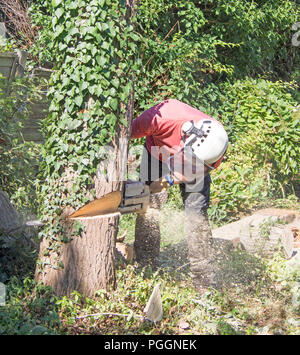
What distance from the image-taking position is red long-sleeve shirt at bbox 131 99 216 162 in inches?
181

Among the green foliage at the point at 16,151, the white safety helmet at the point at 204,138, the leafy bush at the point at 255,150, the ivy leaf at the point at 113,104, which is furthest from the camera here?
the leafy bush at the point at 255,150

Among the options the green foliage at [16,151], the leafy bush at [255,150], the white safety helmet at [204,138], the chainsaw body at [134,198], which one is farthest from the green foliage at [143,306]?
the leafy bush at [255,150]

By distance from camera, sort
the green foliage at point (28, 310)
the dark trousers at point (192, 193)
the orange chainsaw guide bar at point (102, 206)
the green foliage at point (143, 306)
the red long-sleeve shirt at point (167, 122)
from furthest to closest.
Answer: the dark trousers at point (192, 193) → the red long-sleeve shirt at point (167, 122) → the orange chainsaw guide bar at point (102, 206) → the green foliage at point (143, 306) → the green foliage at point (28, 310)

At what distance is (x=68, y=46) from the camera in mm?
3879

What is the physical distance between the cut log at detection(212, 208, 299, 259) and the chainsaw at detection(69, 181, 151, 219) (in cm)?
175

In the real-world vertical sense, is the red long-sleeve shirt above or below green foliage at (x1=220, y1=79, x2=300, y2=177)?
below

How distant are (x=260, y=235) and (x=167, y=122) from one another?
7.04ft

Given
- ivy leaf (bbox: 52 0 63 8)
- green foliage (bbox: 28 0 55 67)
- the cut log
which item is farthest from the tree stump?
green foliage (bbox: 28 0 55 67)

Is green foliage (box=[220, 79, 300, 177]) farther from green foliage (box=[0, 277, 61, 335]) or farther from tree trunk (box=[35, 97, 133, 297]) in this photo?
green foliage (box=[0, 277, 61, 335])

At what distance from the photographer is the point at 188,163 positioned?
15.1 feet

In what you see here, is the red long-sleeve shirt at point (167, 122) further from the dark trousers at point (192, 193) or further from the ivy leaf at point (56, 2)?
the ivy leaf at point (56, 2)

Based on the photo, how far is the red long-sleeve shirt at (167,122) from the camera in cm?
459

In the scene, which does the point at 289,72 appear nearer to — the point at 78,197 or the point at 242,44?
the point at 242,44

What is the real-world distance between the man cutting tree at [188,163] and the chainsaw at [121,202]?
20 centimetres
